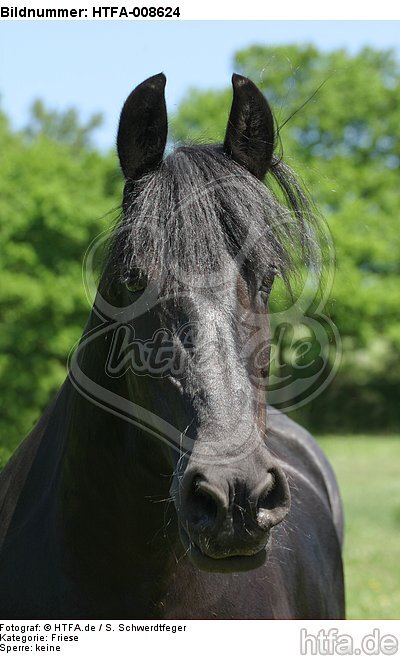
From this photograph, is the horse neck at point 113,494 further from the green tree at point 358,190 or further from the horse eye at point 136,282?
the green tree at point 358,190

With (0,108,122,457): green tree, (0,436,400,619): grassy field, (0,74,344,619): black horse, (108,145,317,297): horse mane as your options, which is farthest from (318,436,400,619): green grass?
(0,108,122,457): green tree

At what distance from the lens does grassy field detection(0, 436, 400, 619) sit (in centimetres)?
834

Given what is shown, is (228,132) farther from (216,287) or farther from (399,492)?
(399,492)

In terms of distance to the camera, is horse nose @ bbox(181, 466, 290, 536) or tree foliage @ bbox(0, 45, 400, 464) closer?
horse nose @ bbox(181, 466, 290, 536)

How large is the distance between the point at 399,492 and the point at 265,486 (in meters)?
16.9

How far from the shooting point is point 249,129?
9.92ft

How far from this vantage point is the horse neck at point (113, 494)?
9.37 feet

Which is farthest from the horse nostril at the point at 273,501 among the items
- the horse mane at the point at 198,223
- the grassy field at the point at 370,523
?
the grassy field at the point at 370,523

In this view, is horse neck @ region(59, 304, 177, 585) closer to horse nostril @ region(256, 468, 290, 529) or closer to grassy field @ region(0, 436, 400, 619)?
horse nostril @ region(256, 468, 290, 529)

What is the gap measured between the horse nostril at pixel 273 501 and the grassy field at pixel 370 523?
2576mm

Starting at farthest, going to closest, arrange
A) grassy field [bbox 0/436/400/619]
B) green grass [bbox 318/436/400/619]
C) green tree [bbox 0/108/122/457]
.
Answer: green tree [bbox 0/108/122/457] < green grass [bbox 318/436/400/619] < grassy field [bbox 0/436/400/619]

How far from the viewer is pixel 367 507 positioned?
16.4m

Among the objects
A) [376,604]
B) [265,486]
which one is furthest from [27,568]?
[376,604]

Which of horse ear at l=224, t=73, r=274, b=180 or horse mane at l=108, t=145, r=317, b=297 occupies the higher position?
horse ear at l=224, t=73, r=274, b=180
